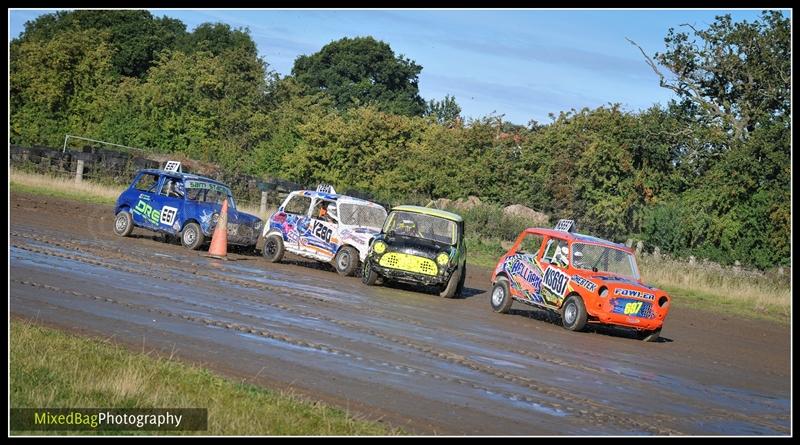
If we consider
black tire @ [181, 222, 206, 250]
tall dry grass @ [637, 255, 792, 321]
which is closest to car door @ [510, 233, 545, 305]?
black tire @ [181, 222, 206, 250]

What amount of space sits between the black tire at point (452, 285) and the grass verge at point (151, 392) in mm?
11635

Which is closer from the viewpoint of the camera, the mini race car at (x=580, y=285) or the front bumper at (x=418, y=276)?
the mini race car at (x=580, y=285)

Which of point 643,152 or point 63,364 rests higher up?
point 643,152

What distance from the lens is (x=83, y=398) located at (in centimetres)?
983

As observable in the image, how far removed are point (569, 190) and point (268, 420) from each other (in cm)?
3270

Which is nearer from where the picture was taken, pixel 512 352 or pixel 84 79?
pixel 512 352

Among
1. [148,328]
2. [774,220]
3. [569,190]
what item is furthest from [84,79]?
[148,328]

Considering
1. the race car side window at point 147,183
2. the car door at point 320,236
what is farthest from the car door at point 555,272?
the race car side window at point 147,183

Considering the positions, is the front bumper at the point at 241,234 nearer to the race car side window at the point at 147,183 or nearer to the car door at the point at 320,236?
the car door at the point at 320,236

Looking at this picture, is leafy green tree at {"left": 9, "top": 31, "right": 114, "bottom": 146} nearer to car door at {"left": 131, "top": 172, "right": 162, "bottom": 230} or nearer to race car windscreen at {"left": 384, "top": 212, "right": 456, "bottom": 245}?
car door at {"left": 131, "top": 172, "right": 162, "bottom": 230}

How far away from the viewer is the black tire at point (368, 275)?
77.2 feet

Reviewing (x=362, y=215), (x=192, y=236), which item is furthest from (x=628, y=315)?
(x=192, y=236)

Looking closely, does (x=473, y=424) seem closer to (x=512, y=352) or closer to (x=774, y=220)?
(x=512, y=352)

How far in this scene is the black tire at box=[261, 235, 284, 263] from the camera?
2675cm
